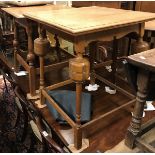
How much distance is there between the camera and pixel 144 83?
103cm

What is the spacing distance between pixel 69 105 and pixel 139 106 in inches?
21.6

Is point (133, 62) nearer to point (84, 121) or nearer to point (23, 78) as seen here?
point (84, 121)

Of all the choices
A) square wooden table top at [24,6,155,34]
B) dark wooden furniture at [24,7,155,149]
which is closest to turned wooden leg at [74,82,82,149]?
dark wooden furniture at [24,7,155,149]

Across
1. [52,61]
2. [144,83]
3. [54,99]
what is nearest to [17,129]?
[54,99]

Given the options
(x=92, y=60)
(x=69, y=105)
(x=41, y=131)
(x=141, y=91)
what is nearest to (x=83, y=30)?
(x=141, y=91)

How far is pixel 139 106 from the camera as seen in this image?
3.67 feet

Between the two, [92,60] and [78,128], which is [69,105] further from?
[92,60]

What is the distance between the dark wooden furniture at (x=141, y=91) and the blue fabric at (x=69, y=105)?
1.14ft

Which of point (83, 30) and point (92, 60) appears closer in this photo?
point (83, 30)

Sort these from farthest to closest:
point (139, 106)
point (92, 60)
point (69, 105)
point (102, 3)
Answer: point (102, 3), point (92, 60), point (69, 105), point (139, 106)

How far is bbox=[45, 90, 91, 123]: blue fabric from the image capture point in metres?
1.46

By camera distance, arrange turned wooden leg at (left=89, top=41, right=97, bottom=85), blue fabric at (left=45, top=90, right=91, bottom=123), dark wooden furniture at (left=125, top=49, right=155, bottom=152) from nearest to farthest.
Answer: dark wooden furniture at (left=125, top=49, right=155, bottom=152) < blue fabric at (left=45, top=90, right=91, bottom=123) < turned wooden leg at (left=89, top=41, right=97, bottom=85)

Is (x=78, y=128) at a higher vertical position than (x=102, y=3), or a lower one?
lower

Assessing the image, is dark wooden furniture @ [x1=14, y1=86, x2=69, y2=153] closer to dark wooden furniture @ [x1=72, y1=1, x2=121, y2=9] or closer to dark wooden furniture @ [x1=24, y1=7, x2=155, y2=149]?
dark wooden furniture @ [x1=24, y1=7, x2=155, y2=149]
